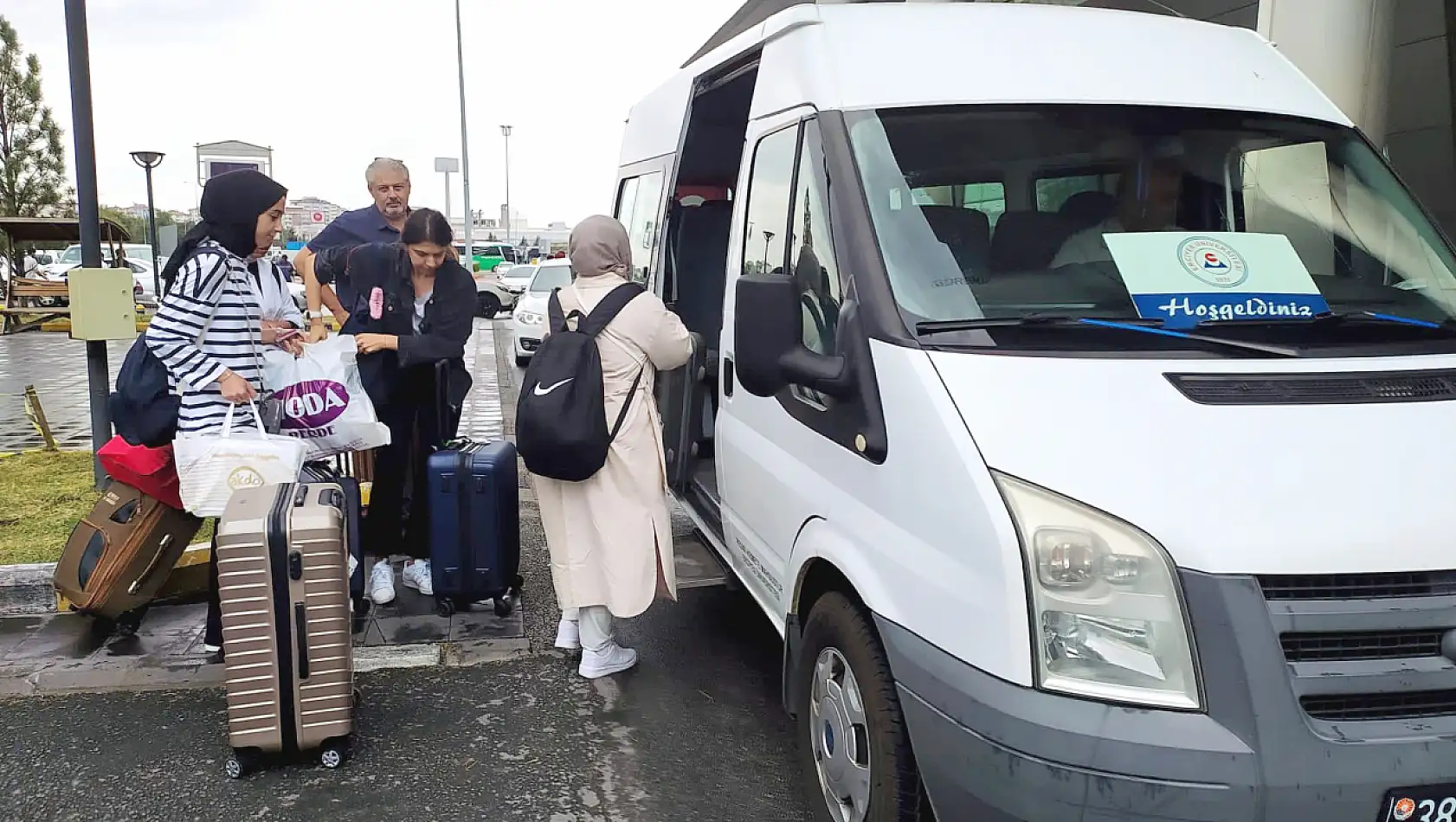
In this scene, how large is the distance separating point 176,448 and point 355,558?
1.01m

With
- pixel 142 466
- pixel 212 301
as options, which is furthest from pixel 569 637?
pixel 212 301

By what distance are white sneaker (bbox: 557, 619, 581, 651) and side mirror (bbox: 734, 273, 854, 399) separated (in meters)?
2.22

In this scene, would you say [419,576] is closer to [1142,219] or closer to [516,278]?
[1142,219]

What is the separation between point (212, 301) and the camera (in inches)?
164

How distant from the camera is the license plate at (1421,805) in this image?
2.02m

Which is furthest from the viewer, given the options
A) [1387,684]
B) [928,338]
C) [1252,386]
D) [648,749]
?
[648,749]

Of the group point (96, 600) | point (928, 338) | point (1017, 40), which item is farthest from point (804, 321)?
point (96, 600)

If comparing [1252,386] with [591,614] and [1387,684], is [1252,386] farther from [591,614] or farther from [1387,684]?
[591,614]

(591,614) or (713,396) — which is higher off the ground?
(713,396)

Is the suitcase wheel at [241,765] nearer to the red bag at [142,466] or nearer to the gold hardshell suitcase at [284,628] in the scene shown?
the gold hardshell suitcase at [284,628]

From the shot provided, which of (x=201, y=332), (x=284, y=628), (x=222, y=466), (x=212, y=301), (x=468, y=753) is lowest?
(x=468, y=753)

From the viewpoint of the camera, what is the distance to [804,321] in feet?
10.8

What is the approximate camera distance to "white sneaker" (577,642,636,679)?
4.45m

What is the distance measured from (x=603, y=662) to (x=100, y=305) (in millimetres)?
3879
